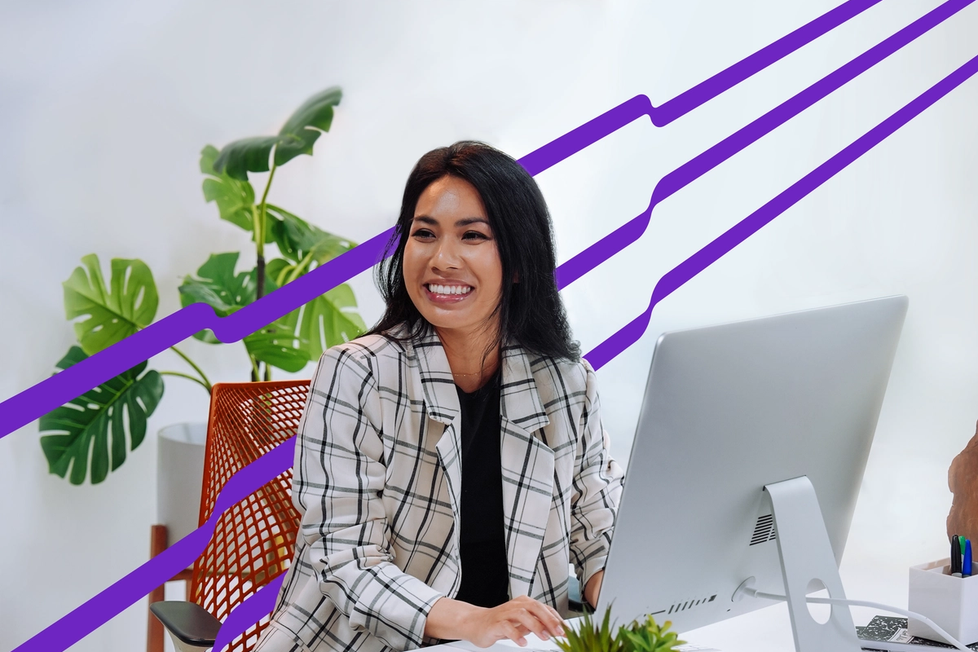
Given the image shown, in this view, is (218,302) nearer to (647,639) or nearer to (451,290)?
(451,290)

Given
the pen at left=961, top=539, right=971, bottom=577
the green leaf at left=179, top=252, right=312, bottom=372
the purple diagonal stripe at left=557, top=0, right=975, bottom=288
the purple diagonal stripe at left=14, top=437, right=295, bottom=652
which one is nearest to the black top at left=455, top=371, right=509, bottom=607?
the pen at left=961, top=539, right=971, bottom=577

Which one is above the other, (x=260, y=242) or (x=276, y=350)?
(x=260, y=242)

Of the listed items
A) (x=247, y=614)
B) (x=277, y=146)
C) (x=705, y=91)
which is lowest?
(x=247, y=614)

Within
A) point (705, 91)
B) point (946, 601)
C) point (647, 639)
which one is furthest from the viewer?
point (705, 91)

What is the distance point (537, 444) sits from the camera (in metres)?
1.50

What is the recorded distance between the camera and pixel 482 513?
1.50 metres

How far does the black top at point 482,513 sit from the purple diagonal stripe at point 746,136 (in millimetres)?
1660

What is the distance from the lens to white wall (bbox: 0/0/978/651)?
8.60 ft

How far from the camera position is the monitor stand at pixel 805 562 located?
1044 millimetres

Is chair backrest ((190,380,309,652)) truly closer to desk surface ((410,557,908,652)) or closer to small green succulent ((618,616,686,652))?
small green succulent ((618,616,686,652))

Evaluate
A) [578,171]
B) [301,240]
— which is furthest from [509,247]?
[578,171]

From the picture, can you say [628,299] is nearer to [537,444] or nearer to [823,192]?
[823,192]

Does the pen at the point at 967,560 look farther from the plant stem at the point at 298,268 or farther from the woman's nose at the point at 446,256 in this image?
the plant stem at the point at 298,268

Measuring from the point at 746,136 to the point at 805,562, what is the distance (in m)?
2.41
